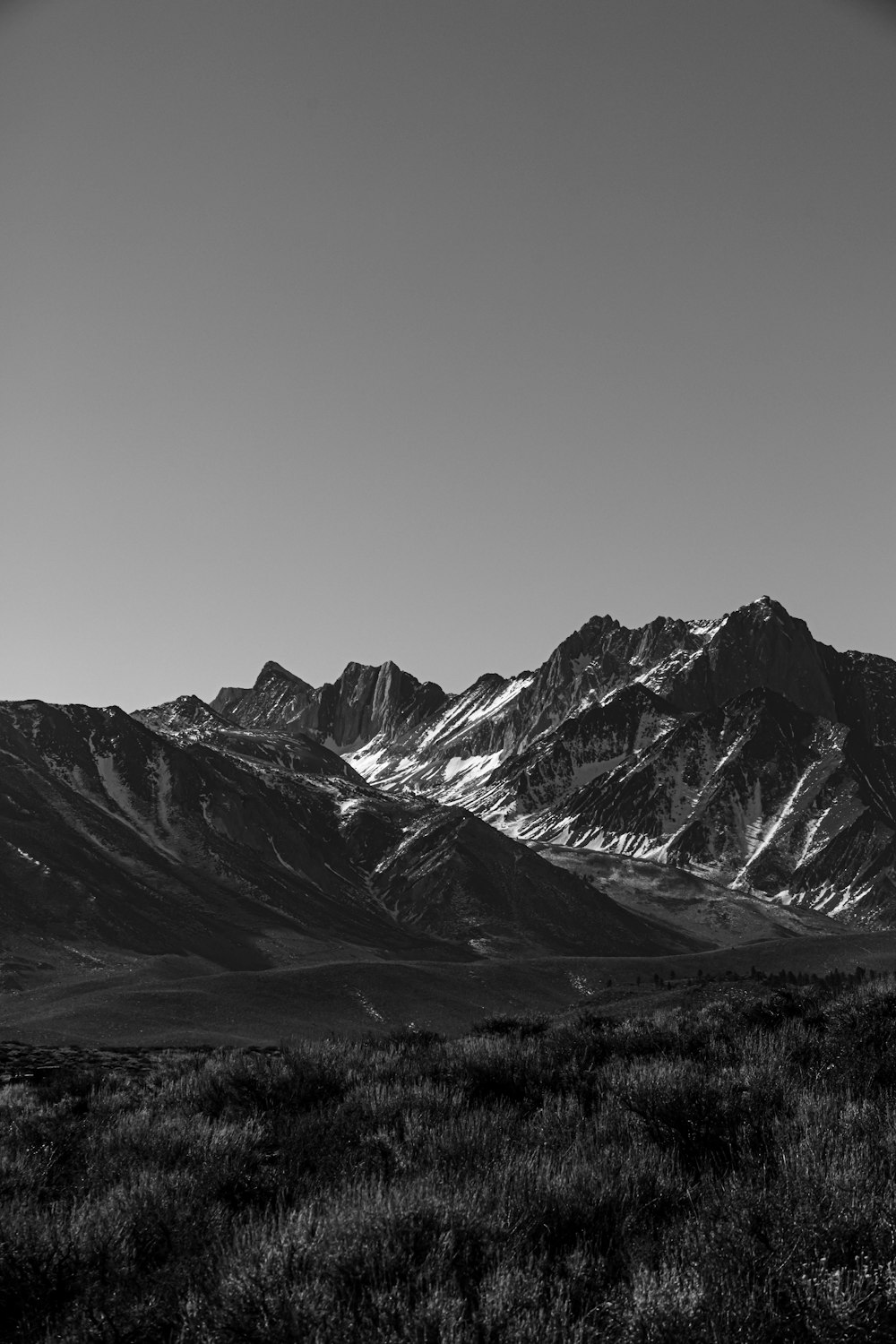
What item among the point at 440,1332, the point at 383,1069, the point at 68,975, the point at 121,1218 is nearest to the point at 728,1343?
the point at 440,1332

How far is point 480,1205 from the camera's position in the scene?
9.15 meters

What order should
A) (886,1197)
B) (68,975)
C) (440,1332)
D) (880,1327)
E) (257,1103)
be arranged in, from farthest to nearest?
(68,975), (257,1103), (886,1197), (880,1327), (440,1332)

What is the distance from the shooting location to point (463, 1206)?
886 cm

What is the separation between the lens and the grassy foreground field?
7242mm

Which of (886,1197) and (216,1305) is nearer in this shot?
(216,1305)

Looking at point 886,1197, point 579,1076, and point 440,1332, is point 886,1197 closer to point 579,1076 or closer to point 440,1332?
point 440,1332

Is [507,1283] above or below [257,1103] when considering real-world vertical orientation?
above

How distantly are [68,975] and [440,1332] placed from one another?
152 m

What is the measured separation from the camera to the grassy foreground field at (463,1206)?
7.24 meters

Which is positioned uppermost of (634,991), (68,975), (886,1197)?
(886,1197)

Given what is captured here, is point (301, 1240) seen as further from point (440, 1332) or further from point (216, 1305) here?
point (440, 1332)

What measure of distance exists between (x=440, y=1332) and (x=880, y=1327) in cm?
278

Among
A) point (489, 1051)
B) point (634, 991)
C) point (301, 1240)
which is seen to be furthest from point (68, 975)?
point (301, 1240)

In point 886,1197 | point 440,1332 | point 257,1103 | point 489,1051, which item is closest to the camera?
point 440,1332
